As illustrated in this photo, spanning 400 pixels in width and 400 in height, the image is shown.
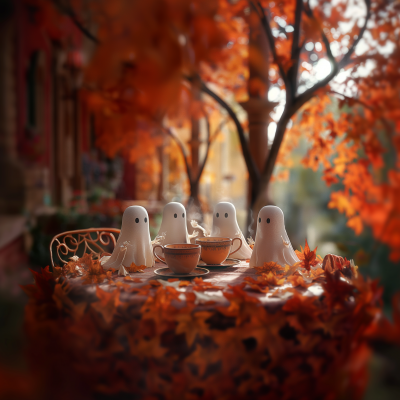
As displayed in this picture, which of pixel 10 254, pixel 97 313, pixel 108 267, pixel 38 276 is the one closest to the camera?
pixel 97 313

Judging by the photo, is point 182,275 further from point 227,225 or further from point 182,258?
point 227,225

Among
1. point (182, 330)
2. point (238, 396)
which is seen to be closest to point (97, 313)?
point (182, 330)

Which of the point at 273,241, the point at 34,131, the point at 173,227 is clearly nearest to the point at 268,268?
the point at 273,241

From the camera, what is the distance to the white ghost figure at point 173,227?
1.54 meters

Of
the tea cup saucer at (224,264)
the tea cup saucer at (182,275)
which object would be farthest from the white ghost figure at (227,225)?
the tea cup saucer at (182,275)

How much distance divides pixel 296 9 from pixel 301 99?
0.44 m

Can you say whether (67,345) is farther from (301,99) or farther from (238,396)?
(301,99)

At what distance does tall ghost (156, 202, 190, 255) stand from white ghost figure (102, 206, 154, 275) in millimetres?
116

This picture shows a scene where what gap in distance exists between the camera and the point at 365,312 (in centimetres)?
102

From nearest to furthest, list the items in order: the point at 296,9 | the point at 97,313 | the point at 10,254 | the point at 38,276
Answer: the point at 97,313, the point at 38,276, the point at 296,9, the point at 10,254

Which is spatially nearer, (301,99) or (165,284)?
(165,284)

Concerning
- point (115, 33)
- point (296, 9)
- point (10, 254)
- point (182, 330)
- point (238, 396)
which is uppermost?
point (296, 9)

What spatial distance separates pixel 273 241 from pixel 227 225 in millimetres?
286

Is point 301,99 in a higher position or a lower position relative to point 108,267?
higher
